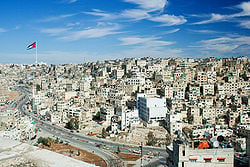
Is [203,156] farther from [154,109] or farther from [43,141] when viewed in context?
[43,141]

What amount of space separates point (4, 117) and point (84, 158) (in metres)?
7.92

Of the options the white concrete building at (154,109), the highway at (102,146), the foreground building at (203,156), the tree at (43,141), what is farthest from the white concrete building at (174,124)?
the foreground building at (203,156)

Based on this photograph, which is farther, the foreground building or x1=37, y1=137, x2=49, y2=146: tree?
x1=37, y1=137, x2=49, y2=146: tree

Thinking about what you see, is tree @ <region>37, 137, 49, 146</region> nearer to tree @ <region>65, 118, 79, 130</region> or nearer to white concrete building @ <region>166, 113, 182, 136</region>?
tree @ <region>65, 118, 79, 130</region>

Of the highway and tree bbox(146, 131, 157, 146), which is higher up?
tree bbox(146, 131, 157, 146)

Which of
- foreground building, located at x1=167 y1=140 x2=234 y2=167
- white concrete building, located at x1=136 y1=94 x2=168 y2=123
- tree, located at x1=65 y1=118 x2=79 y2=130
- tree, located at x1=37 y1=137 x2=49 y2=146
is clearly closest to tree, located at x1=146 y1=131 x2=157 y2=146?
white concrete building, located at x1=136 y1=94 x2=168 y2=123

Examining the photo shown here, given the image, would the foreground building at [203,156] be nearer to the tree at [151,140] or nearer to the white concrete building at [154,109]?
the tree at [151,140]

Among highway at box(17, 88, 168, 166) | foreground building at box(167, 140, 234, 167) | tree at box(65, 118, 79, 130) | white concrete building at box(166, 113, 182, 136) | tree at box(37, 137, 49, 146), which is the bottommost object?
highway at box(17, 88, 168, 166)

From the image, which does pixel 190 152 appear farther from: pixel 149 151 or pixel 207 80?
pixel 207 80

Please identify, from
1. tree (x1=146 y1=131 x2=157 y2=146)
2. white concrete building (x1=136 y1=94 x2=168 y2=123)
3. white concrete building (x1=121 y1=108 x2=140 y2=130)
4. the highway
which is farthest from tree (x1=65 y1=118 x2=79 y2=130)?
tree (x1=146 y1=131 x2=157 y2=146)

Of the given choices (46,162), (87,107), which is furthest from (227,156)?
(87,107)

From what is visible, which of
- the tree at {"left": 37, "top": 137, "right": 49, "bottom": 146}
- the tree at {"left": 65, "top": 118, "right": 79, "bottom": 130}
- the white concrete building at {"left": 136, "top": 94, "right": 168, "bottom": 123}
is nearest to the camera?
the tree at {"left": 37, "top": 137, "right": 49, "bottom": 146}

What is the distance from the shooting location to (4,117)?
1709 cm

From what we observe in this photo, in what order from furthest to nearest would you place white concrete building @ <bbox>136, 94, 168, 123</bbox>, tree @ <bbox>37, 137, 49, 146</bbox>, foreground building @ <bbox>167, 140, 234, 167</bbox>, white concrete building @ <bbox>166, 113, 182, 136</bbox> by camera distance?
white concrete building @ <bbox>136, 94, 168, 123</bbox> < white concrete building @ <bbox>166, 113, 182, 136</bbox> < tree @ <bbox>37, 137, 49, 146</bbox> < foreground building @ <bbox>167, 140, 234, 167</bbox>
